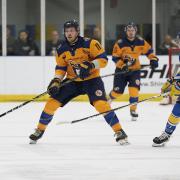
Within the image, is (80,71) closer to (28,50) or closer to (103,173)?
(103,173)

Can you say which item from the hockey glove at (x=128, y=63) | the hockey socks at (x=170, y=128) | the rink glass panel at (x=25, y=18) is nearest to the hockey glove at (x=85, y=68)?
the hockey socks at (x=170, y=128)

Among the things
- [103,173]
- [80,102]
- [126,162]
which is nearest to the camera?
[103,173]

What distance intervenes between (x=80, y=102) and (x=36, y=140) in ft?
14.8

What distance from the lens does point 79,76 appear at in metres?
5.49

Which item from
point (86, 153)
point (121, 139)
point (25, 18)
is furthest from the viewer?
point (25, 18)

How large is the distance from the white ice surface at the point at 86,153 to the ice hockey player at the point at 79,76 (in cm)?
28

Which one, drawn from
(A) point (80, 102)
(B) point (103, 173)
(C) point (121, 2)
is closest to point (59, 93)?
(B) point (103, 173)

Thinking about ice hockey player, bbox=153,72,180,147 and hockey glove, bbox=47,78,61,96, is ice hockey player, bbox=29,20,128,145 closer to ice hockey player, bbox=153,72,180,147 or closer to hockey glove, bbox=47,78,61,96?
hockey glove, bbox=47,78,61,96

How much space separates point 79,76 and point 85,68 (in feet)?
0.37

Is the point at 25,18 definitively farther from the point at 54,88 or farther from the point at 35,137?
the point at 54,88

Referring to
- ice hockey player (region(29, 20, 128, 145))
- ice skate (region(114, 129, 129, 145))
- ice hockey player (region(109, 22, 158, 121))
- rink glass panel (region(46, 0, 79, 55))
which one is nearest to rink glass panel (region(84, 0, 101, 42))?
rink glass panel (region(46, 0, 79, 55))

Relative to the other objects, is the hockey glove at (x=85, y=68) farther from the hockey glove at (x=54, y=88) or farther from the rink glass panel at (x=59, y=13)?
the rink glass panel at (x=59, y=13)

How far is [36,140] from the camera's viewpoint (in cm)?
567

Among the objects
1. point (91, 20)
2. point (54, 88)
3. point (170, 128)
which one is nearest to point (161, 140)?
point (170, 128)
